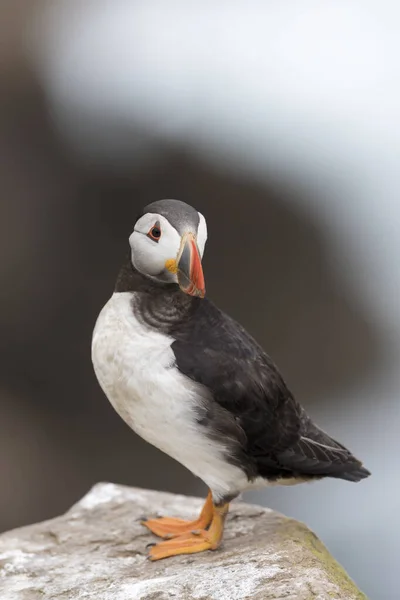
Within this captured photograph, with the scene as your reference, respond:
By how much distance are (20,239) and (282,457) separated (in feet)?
20.4

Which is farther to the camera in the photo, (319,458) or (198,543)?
(198,543)

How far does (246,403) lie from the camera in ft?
10.5

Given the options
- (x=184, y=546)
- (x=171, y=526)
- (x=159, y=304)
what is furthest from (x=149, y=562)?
(x=159, y=304)

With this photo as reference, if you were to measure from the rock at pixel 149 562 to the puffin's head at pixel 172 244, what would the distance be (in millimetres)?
1069

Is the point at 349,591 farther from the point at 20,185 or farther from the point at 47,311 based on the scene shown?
the point at 20,185

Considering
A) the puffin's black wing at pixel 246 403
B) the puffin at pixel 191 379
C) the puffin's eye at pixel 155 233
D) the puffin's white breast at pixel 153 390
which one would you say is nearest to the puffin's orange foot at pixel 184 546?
the puffin at pixel 191 379

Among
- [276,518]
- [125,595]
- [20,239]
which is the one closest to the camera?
[125,595]

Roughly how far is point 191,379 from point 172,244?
526 millimetres

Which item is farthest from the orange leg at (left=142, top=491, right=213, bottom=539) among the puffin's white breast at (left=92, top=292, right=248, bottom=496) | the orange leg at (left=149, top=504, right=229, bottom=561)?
the puffin's white breast at (left=92, top=292, right=248, bottom=496)

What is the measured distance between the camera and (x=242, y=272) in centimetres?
976

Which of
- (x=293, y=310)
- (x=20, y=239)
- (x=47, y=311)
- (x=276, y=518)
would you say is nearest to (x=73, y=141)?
(x=20, y=239)

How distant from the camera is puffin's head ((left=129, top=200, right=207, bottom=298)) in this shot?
285 centimetres

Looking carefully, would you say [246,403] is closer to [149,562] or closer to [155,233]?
[155,233]

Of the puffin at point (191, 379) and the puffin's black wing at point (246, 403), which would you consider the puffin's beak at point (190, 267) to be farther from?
the puffin's black wing at point (246, 403)
